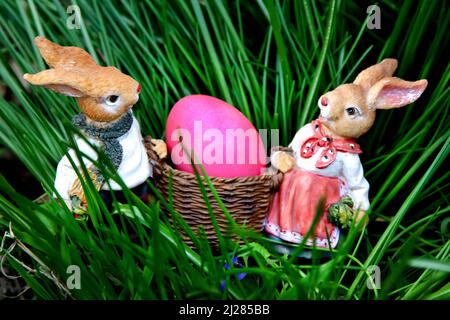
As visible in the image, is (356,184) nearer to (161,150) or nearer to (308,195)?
(308,195)

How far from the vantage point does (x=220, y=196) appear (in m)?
0.93

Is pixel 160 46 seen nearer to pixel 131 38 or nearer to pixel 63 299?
pixel 131 38

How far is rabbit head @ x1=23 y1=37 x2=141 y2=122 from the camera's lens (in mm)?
875

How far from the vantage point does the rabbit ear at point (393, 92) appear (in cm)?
92

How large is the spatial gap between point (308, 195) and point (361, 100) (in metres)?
0.16

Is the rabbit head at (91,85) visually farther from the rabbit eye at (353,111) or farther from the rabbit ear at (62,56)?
the rabbit eye at (353,111)

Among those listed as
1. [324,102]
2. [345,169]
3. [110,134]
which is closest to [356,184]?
[345,169]

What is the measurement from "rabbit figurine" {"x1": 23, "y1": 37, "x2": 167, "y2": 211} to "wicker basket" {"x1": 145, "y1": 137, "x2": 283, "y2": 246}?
4 cm

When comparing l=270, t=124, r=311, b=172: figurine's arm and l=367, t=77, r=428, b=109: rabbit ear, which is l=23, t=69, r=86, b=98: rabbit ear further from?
l=367, t=77, r=428, b=109: rabbit ear

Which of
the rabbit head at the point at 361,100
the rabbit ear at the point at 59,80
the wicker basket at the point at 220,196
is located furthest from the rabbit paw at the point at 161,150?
the rabbit head at the point at 361,100

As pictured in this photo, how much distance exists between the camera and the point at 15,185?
129cm

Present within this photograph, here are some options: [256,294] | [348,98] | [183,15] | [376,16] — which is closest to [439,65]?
[376,16]

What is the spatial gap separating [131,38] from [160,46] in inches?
3.3

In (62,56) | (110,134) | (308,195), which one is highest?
(62,56)
